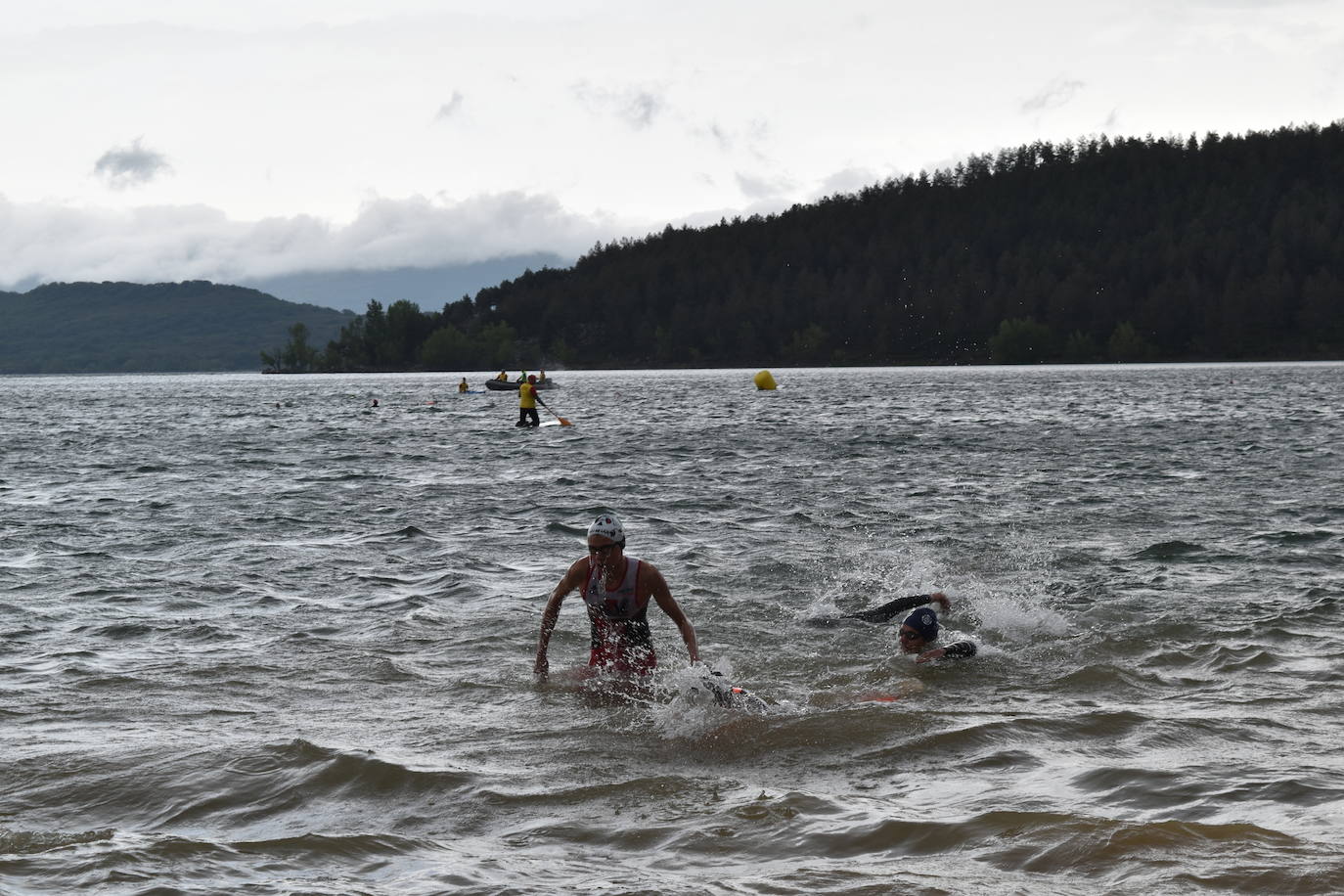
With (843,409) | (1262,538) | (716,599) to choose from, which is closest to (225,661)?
(716,599)

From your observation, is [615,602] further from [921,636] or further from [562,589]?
[921,636]

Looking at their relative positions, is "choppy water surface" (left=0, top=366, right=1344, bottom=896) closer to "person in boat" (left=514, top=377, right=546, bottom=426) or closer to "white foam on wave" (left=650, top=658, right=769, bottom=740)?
"white foam on wave" (left=650, top=658, right=769, bottom=740)

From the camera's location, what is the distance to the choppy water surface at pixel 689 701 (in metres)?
6.84

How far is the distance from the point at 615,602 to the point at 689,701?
3.68 ft

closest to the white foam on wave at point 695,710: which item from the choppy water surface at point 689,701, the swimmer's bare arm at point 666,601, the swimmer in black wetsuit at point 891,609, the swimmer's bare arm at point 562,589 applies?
the choppy water surface at point 689,701

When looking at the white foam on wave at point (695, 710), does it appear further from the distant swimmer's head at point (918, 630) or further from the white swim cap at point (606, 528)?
the distant swimmer's head at point (918, 630)

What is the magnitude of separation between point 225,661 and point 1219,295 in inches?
7442

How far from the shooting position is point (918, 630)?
39.1 feet

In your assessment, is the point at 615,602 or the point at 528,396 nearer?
the point at 615,602

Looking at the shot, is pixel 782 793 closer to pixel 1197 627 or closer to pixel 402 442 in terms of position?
pixel 1197 627

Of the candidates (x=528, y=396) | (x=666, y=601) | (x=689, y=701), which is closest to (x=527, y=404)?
(x=528, y=396)

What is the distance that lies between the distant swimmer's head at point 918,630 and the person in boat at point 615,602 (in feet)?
8.57

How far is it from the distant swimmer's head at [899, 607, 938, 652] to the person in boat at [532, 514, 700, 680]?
2611 millimetres

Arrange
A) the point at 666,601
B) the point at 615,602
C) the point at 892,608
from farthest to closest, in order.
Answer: the point at 892,608 → the point at 615,602 → the point at 666,601
